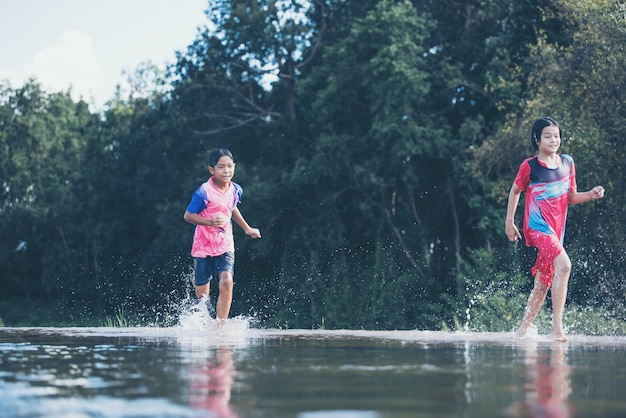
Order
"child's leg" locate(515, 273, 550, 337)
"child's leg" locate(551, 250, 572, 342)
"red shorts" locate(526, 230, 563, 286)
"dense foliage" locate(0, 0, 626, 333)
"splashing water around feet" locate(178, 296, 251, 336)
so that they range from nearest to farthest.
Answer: "child's leg" locate(551, 250, 572, 342), "red shorts" locate(526, 230, 563, 286), "child's leg" locate(515, 273, 550, 337), "splashing water around feet" locate(178, 296, 251, 336), "dense foliage" locate(0, 0, 626, 333)

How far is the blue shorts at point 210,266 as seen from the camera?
38.1 ft

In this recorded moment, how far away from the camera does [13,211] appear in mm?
56875

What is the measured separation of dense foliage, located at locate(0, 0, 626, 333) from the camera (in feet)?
82.2

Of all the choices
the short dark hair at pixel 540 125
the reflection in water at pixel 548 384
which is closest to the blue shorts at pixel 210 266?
the short dark hair at pixel 540 125

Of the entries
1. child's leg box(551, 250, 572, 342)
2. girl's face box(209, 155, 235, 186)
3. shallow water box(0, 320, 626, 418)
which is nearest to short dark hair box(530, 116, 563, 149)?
child's leg box(551, 250, 572, 342)

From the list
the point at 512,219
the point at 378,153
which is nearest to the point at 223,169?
the point at 512,219

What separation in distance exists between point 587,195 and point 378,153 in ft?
83.7

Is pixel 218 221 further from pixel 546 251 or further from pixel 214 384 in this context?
pixel 214 384

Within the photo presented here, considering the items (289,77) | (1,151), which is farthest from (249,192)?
(1,151)

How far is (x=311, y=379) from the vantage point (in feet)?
18.9

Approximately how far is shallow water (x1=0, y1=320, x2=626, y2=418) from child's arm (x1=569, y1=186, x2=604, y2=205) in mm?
1408

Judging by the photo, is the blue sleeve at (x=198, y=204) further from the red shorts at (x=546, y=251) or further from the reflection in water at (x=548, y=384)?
the reflection in water at (x=548, y=384)

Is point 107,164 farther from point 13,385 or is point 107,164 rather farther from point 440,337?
point 13,385

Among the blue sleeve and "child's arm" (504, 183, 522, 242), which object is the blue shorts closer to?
the blue sleeve
